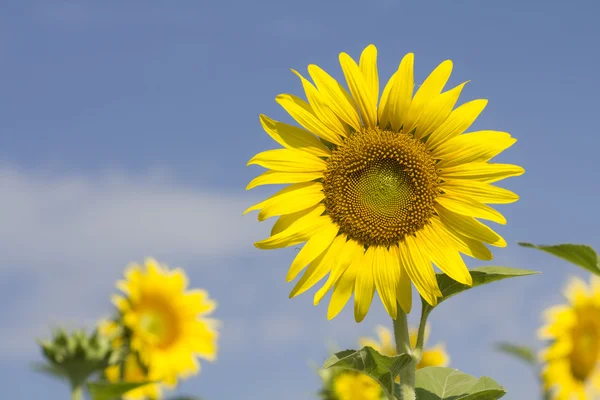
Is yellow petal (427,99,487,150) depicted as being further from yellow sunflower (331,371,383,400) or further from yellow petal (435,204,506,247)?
yellow sunflower (331,371,383,400)

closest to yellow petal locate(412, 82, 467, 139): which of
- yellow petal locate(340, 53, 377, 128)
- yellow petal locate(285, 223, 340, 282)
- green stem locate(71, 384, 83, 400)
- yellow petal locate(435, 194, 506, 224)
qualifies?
yellow petal locate(340, 53, 377, 128)

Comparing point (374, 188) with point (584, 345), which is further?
point (584, 345)

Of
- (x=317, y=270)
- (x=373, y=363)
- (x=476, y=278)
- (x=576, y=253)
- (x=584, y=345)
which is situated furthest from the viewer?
(x=584, y=345)

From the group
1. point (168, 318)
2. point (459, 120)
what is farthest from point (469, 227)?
point (168, 318)

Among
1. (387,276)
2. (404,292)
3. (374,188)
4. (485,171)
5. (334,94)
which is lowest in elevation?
(404,292)

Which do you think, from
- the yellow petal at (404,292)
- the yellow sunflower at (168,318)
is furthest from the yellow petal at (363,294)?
the yellow sunflower at (168,318)

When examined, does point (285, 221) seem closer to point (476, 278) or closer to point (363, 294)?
point (363, 294)

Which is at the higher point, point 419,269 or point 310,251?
point 310,251
